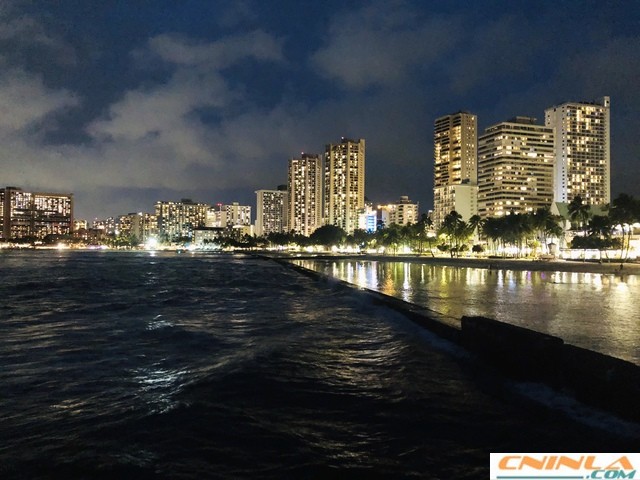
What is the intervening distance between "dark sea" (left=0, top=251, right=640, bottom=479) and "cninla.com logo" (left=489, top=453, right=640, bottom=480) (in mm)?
651

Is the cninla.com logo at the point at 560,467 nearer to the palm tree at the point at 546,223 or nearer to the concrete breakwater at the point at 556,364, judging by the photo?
the concrete breakwater at the point at 556,364

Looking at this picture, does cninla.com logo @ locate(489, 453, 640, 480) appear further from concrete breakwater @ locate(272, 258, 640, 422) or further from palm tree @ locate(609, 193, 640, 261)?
palm tree @ locate(609, 193, 640, 261)

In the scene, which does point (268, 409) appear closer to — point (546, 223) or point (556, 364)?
point (556, 364)

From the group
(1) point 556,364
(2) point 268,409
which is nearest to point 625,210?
(1) point 556,364

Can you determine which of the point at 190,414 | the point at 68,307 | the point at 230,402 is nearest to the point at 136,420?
the point at 190,414

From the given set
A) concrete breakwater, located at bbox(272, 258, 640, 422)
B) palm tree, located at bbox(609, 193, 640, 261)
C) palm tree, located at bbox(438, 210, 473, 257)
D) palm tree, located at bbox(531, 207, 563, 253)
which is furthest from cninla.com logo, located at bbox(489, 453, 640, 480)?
palm tree, located at bbox(438, 210, 473, 257)

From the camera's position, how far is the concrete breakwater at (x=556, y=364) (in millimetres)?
8023

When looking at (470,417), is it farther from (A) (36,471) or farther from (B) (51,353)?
(B) (51,353)

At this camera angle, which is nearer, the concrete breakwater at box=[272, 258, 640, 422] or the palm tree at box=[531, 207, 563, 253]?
the concrete breakwater at box=[272, 258, 640, 422]

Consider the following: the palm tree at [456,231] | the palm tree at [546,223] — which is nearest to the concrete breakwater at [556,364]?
the palm tree at [546,223]

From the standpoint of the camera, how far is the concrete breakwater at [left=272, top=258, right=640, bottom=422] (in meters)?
8.02

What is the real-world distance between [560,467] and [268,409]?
4.73 metres

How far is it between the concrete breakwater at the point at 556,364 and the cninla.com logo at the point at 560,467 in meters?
2.42

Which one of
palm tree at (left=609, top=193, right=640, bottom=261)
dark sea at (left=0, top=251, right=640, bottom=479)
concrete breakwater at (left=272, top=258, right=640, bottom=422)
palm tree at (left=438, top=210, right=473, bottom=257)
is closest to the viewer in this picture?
dark sea at (left=0, top=251, right=640, bottom=479)
